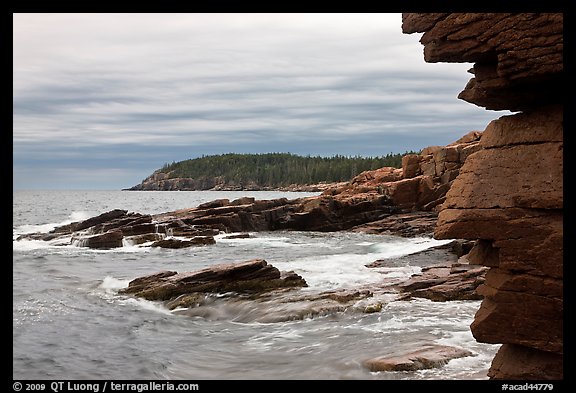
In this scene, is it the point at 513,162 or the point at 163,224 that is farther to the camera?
the point at 163,224

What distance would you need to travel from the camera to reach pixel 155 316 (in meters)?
19.2

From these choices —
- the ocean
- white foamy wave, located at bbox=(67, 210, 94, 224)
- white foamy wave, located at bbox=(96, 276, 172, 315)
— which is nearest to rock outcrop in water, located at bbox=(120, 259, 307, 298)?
white foamy wave, located at bbox=(96, 276, 172, 315)

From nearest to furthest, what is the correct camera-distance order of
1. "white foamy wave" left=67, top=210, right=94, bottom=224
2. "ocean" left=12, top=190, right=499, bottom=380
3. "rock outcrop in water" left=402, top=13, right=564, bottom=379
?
"rock outcrop in water" left=402, top=13, right=564, bottom=379 → "ocean" left=12, top=190, right=499, bottom=380 → "white foamy wave" left=67, top=210, right=94, bottom=224

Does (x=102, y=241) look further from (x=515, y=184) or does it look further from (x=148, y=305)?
(x=515, y=184)

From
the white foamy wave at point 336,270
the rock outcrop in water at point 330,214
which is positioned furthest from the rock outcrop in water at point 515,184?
the rock outcrop in water at point 330,214

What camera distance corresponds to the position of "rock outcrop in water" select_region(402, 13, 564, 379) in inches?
339

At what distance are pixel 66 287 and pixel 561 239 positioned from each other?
21.8 meters

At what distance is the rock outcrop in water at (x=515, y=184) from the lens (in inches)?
339

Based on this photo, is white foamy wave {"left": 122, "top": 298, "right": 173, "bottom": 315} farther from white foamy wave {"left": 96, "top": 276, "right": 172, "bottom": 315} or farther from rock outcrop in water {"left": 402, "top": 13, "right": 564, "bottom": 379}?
rock outcrop in water {"left": 402, "top": 13, "right": 564, "bottom": 379}

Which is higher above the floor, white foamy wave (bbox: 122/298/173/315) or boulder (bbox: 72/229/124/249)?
boulder (bbox: 72/229/124/249)

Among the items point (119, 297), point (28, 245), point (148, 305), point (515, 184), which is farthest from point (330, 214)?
point (515, 184)
